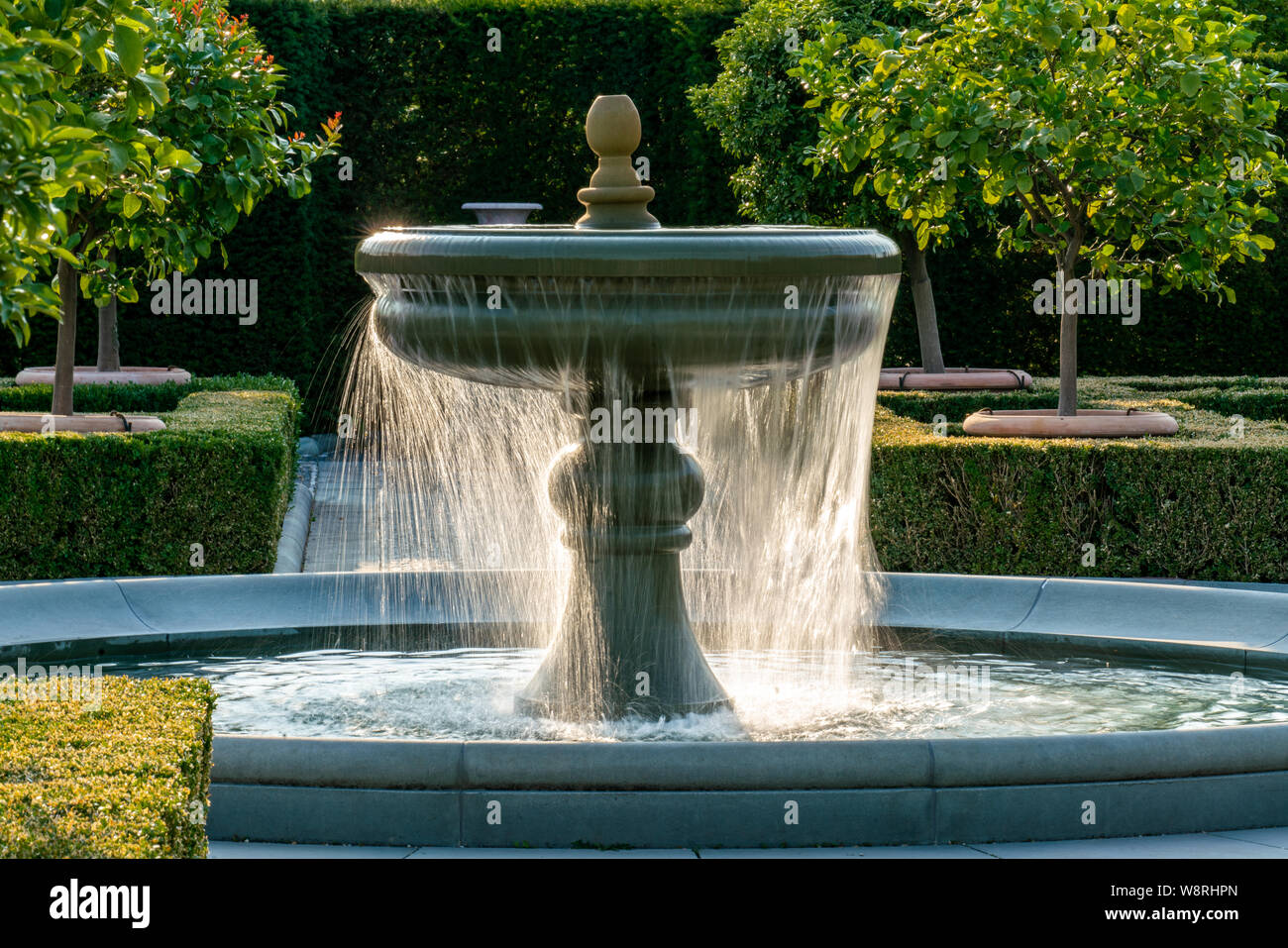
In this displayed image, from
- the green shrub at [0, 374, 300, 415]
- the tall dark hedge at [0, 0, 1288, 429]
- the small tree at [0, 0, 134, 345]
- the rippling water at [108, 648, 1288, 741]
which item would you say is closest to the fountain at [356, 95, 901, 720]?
the rippling water at [108, 648, 1288, 741]

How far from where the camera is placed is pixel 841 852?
423cm

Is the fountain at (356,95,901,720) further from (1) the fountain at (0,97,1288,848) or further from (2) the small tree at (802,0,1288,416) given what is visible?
(2) the small tree at (802,0,1288,416)

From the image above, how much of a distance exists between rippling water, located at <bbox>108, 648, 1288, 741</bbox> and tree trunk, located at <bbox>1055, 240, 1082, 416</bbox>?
4028mm

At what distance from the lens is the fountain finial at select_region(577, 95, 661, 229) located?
5.48m

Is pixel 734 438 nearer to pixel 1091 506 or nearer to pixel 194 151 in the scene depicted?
pixel 1091 506

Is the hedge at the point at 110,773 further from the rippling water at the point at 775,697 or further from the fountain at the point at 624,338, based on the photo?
the fountain at the point at 624,338

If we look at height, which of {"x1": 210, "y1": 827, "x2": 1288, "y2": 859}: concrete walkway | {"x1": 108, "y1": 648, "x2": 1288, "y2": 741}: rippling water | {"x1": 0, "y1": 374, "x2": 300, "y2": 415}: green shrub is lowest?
{"x1": 210, "y1": 827, "x2": 1288, "y2": 859}: concrete walkway

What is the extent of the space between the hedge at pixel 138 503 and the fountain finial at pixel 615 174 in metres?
3.89

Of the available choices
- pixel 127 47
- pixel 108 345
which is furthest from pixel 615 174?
pixel 108 345

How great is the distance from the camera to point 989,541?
28.8 ft

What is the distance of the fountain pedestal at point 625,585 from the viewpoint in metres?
5.48

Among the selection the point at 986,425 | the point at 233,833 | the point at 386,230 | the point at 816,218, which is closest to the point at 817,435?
the point at 386,230

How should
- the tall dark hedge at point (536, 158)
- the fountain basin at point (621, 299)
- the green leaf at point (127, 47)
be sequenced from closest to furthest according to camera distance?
1. the green leaf at point (127, 47)
2. the fountain basin at point (621, 299)
3. the tall dark hedge at point (536, 158)

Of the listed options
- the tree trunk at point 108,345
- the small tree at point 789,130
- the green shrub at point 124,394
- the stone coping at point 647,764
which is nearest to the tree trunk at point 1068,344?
the small tree at point 789,130
